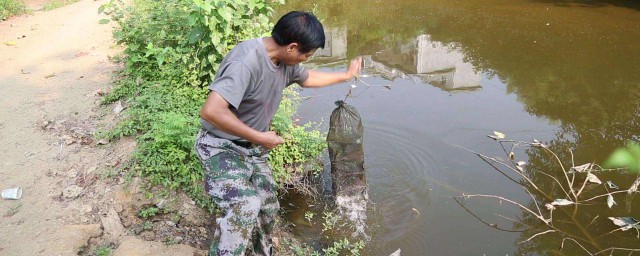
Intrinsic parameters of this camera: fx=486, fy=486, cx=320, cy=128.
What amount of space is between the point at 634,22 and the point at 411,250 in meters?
→ 6.97

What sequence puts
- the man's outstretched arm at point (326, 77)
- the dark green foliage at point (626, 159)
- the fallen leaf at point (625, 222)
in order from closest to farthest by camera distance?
1. the man's outstretched arm at point (326, 77)
2. the fallen leaf at point (625, 222)
3. the dark green foliage at point (626, 159)

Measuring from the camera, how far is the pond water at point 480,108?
3.76 m

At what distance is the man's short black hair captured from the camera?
2.26 m

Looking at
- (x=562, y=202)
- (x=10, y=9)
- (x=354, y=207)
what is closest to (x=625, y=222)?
(x=562, y=202)

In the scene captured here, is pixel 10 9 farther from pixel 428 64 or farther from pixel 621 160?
pixel 621 160

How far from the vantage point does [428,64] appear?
6805 mm

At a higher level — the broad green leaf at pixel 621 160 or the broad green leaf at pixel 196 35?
the broad green leaf at pixel 196 35

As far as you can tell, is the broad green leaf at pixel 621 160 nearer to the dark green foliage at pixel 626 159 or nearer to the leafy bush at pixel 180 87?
the dark green foliage at pixel 626 159

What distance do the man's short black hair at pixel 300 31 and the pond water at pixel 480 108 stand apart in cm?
184

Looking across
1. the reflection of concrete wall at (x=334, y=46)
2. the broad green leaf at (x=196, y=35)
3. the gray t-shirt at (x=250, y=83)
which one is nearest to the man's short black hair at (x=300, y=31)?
the gray t-shirt at (x=250, y=83)

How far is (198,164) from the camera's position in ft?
12.0

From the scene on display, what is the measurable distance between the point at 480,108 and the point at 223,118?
4015 millimetres

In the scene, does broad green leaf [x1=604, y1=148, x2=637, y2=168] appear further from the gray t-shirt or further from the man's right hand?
the man's right hand

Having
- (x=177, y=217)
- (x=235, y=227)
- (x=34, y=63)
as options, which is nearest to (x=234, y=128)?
(x=235, y=227)
